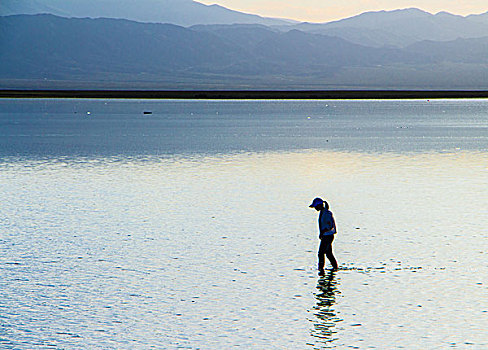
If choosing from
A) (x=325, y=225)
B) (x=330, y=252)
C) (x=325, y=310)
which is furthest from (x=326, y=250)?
(x=325, y=310)

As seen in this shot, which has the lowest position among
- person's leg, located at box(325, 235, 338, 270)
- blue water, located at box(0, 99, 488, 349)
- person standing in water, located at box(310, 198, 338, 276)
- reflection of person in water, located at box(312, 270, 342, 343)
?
blue water, located at box(0, 99, 488, 349)

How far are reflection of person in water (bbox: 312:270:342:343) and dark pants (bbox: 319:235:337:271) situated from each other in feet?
1.03

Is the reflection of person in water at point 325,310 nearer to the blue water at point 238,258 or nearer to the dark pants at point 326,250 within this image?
the blue water at point 238,258

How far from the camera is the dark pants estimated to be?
73.2 ft

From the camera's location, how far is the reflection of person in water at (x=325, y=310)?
17348 millimetres

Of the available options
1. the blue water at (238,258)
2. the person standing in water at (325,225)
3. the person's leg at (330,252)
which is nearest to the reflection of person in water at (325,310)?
the blue water at (238,258)

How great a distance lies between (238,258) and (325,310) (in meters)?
6.32

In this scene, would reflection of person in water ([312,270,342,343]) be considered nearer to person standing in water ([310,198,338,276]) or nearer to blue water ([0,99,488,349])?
blue water ([0,99,488,349])

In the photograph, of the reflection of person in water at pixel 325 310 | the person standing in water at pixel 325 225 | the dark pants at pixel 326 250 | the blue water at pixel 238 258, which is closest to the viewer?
the reflection of person in water at pixel 325 310

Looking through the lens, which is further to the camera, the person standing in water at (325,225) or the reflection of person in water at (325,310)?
the person standing in water at (325,225)

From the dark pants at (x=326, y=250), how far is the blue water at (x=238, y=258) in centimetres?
50

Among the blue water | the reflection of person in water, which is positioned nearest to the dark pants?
the reflection of person in water

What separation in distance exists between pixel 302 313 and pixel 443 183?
91.9ft

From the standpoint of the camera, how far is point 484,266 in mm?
23703
